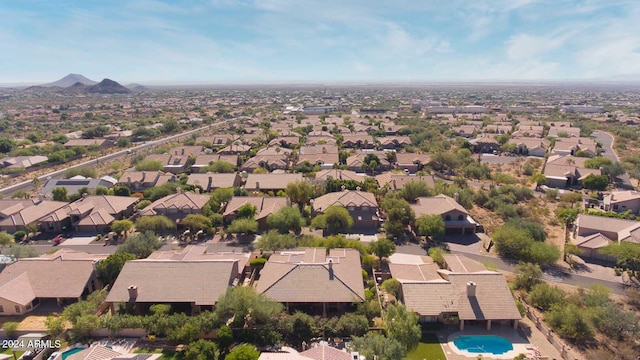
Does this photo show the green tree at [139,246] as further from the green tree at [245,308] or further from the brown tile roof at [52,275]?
the green tree at [245,308]

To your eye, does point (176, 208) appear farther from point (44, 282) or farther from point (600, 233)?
point (600, 233)

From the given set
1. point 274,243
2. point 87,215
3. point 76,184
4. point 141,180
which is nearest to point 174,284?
point 274,243

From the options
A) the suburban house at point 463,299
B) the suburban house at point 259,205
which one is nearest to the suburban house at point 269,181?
the suburban house at point 259,205

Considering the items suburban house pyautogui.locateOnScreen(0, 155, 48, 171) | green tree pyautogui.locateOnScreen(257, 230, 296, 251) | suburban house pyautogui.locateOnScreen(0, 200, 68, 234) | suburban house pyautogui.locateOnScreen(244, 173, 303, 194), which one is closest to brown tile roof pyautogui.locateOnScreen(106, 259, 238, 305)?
green tree pyautogui.locateOnScreen(257, 230, 296, 251)

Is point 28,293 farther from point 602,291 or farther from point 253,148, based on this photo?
point 253,148

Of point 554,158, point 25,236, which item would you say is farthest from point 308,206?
point 554,158

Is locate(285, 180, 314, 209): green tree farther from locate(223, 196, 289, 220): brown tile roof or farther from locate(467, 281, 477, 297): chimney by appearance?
locate(467, 281, 477, 297): chimney
